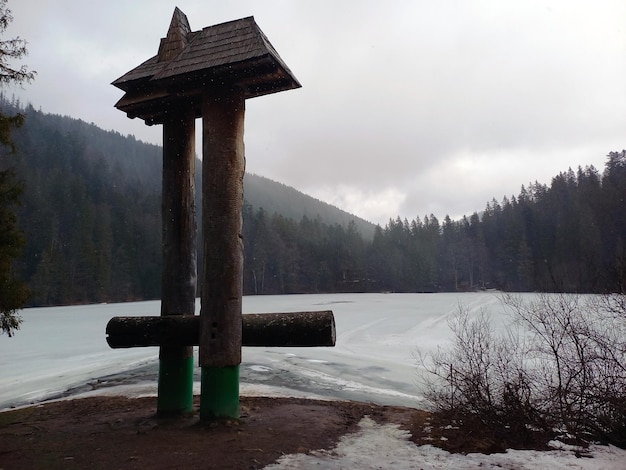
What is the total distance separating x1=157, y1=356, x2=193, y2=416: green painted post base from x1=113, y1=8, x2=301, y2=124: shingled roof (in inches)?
151

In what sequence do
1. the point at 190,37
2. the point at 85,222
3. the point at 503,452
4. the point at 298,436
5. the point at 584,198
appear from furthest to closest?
1. the point at 584,198
2. the point at 85,222
3. the point at 190,37
4. the point at 298,436
5. the point at 503,452

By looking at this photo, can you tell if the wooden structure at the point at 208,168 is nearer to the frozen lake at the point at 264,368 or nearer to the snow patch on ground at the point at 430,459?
the snow patch on ground at the point at 430,459

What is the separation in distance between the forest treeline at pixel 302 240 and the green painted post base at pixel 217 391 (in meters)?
47.7

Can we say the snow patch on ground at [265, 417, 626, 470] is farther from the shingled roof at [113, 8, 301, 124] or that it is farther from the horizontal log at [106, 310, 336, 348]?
the shingled roof at [113, 8, 301, 124]

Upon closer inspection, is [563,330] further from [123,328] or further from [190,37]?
[190,37]

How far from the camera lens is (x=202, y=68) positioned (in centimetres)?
576

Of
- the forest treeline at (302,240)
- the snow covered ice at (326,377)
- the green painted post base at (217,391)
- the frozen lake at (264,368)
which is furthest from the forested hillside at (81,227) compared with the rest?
the green painted post base at (217,391)

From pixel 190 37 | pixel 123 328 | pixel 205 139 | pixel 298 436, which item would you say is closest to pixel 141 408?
pixel 123 328

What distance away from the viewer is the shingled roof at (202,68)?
226 inches

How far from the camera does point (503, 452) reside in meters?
4.88

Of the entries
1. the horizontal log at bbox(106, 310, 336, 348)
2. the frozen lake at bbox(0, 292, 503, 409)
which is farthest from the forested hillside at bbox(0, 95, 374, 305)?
the horizontal log at bbox(106, 310, 336, 348)

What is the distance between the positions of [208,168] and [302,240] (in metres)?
88.2

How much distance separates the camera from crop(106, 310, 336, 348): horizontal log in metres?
5.52

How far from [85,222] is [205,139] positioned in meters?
64.6
